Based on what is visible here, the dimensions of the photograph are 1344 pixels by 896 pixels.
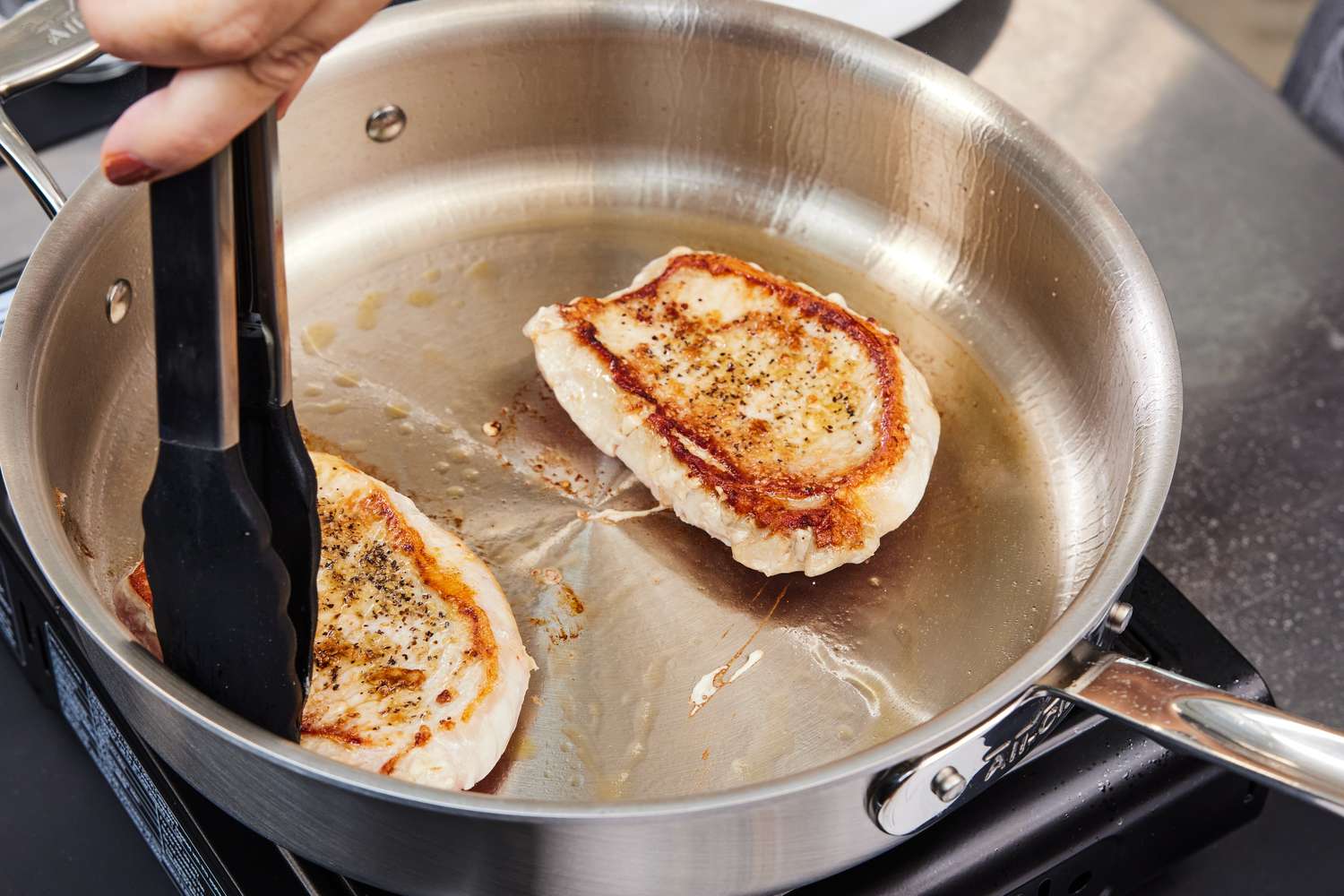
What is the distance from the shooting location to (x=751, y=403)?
143 cm

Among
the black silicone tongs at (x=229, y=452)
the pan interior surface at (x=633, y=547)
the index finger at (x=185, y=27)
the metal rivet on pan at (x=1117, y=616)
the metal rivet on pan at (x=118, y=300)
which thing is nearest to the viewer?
the index finger at (x=185, y=27)

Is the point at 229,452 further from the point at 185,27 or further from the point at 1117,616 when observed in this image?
the point at 1117,616

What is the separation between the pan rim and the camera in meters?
0.85

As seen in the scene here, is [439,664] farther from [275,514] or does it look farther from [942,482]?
[942,482]

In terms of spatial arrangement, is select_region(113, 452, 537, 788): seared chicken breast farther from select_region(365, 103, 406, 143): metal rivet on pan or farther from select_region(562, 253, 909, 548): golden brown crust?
select_region(365, 103, 406, 143): metal rivet on pan

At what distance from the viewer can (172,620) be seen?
0.91 meters

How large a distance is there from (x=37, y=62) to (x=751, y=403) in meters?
0.79

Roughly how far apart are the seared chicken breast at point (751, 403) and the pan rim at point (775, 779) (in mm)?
250

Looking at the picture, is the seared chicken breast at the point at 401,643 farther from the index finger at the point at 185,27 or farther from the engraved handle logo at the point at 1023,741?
the index finger at the point at 185,27

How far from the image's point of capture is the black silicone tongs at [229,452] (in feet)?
2.49

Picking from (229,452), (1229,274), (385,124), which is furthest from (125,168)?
(1229,274)

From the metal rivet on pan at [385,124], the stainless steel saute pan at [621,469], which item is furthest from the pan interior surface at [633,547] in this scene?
the metal rivet on pan at [385,124]

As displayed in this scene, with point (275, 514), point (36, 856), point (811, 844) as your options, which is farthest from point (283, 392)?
point (36, 856)

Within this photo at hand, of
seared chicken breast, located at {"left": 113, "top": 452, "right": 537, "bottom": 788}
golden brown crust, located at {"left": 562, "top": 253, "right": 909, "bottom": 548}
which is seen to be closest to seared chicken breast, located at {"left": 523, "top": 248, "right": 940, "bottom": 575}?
golden brown crust, located at {"left": 562, "top": 253, "right": 909, "bottom": 548}
